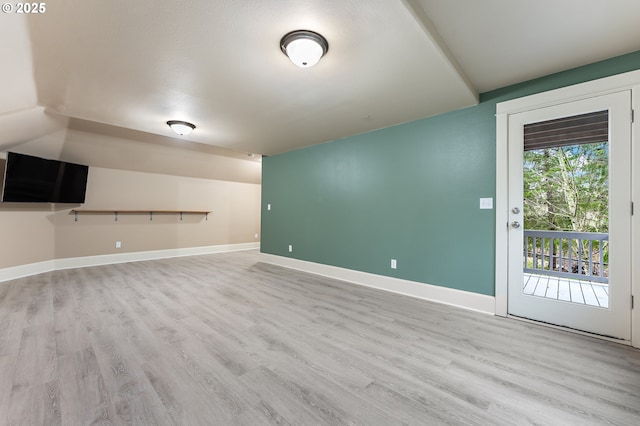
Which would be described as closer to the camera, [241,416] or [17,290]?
[241,416]

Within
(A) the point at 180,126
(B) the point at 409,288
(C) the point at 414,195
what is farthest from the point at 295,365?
(A) the point at 180,126

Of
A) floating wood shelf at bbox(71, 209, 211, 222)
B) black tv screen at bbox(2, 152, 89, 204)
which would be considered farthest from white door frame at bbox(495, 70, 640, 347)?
black tv screen at bbox(2, 152, 89, 204)

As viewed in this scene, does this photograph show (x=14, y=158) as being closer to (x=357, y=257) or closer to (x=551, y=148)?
(x=357, y=257)

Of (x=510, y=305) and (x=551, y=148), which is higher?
(x=551, y=148)

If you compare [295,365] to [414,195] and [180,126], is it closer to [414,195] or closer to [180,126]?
[414,195]

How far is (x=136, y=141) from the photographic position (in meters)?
4.74

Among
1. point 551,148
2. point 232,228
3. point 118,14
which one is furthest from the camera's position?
point 232,228

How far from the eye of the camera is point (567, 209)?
2.46m

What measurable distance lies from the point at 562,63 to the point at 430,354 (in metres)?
2.77

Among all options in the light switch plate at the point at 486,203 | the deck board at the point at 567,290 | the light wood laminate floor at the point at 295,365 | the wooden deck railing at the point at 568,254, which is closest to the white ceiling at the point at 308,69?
the light switch plate at the point at 486,203

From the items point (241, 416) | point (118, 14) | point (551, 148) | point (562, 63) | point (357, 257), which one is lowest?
point (241, 416)

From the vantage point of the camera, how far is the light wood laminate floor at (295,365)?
4.62 feet

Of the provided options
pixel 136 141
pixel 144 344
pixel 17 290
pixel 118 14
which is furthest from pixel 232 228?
pixel 118 14

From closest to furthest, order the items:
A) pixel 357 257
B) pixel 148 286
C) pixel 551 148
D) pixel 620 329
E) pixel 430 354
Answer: pixel 430 354
pixel 620 329
pixel 551 148
pixel 148 286
pixel 357 257
